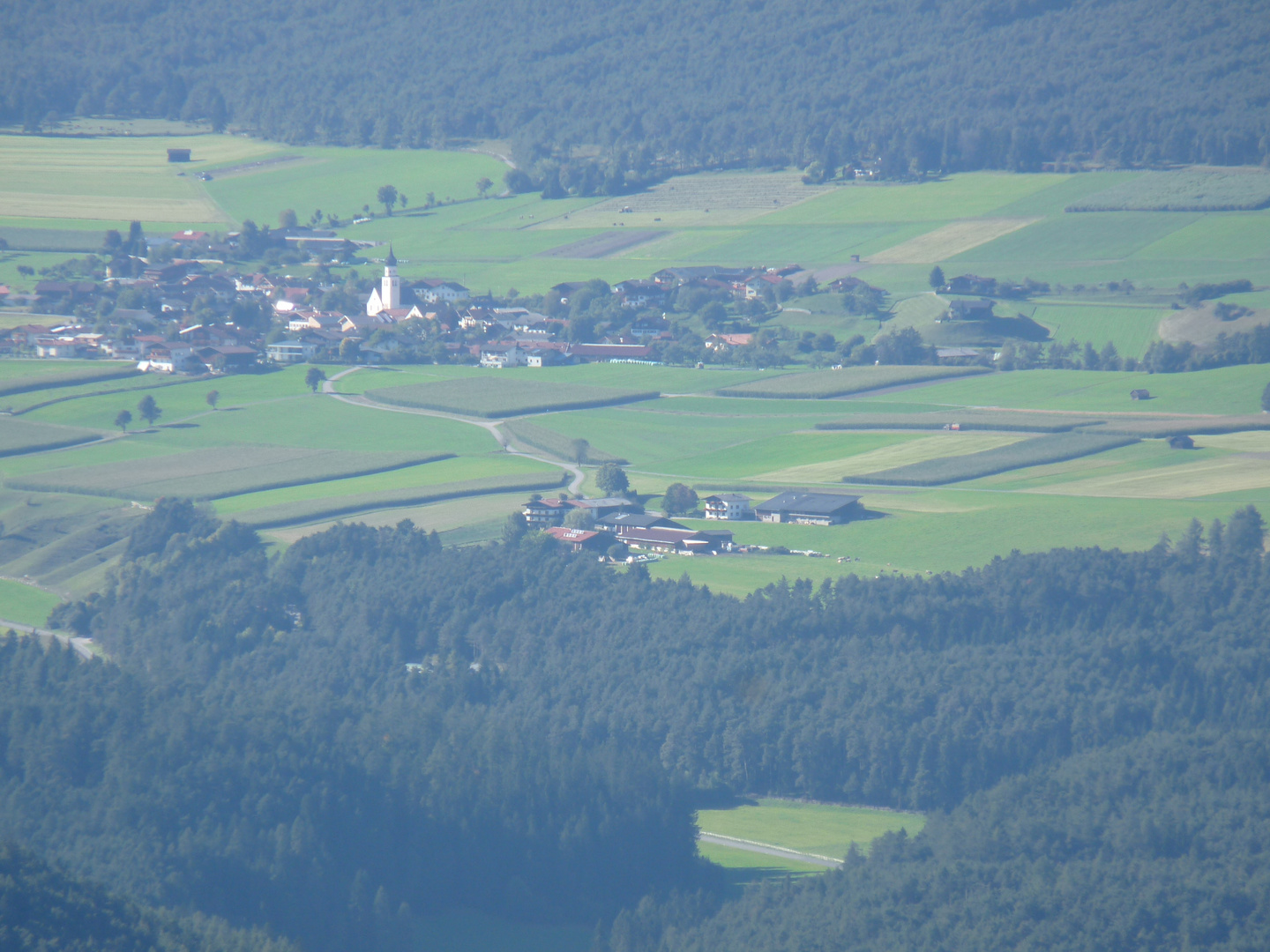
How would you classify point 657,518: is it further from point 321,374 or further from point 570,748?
point 321,374

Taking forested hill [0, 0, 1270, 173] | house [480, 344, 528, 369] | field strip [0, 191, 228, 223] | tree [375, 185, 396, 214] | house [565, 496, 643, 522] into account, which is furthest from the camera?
forested hill [0, 0, 1270, 173]

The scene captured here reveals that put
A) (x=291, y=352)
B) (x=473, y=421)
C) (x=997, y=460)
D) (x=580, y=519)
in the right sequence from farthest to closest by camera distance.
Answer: (x=291, y=352)
(x=473, y=421)
(x=997, y=460)
(x=580, y=519)

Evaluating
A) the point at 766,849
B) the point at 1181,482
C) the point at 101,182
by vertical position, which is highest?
the point at 101,182

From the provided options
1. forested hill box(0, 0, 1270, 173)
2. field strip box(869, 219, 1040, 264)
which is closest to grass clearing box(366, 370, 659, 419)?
field strip box(869, 219, 1040, 264)

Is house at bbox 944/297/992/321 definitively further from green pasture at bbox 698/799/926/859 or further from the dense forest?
green pasture at bbox 698/799/926/859

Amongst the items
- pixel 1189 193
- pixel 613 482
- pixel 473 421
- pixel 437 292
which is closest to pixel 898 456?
pixel 613 482

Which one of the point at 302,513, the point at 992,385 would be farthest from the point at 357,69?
the point at 302,513

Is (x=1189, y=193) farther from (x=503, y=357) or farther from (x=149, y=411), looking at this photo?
(x=149, y=411)
